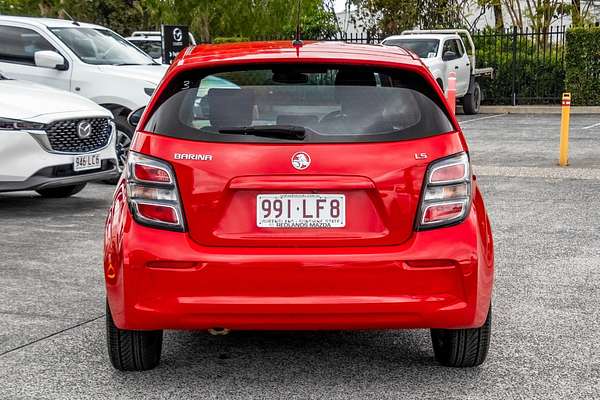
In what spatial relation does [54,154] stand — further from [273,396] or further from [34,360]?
[273,396]

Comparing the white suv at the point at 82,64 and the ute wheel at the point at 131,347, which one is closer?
the ute wheel at the point at 131,347

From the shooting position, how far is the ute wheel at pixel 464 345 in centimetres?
503

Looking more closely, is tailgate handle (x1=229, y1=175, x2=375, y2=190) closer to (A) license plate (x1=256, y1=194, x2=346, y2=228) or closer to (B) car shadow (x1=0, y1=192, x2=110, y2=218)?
(A) license plate (x1=256, y1=194, x2=346, y2=228)

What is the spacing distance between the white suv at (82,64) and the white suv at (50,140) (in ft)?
5.16

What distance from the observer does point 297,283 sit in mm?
4516

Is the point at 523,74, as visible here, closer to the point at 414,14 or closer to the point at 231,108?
the point at 414,14

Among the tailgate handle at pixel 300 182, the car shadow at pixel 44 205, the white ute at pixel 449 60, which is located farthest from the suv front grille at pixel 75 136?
the white ute at pixel 449 60

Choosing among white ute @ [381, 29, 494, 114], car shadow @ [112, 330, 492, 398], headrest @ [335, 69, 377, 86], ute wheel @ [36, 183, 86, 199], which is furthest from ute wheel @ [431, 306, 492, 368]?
white ute @ [381, 29, 494, 114]

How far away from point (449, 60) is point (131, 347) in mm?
20291

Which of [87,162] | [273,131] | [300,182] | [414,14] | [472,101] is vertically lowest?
[472,101]

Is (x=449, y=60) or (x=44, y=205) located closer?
(x=44, y=205)

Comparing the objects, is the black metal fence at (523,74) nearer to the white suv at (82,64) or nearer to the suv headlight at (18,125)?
the white suv at (82,64)

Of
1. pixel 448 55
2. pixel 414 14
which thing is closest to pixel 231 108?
pixel 448 55

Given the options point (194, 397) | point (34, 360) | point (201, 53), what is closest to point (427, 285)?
point (194, 397)
